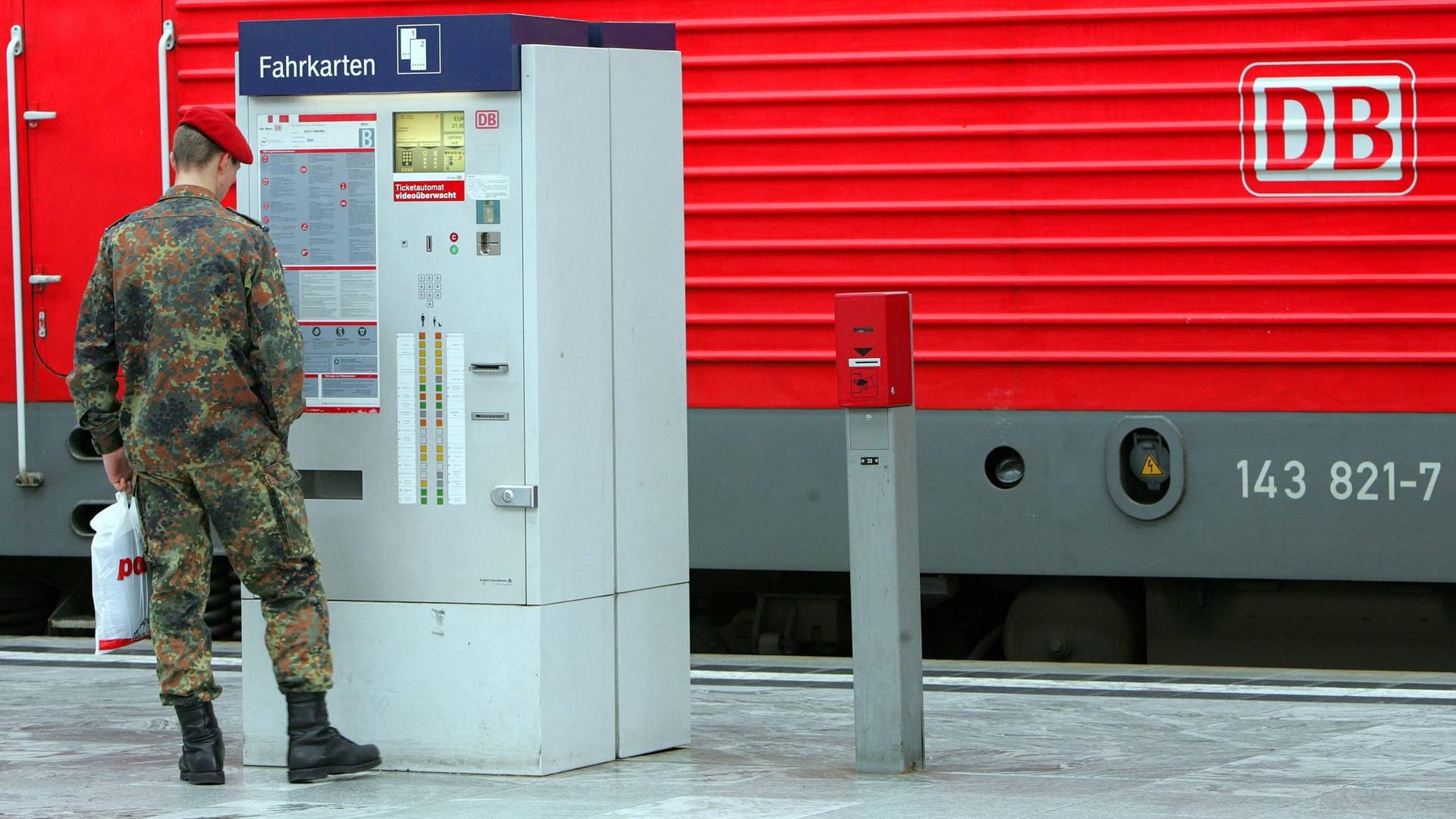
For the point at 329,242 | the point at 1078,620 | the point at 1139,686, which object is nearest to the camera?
the point at 329,242

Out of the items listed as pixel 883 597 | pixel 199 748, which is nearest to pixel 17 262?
pixel 199 748

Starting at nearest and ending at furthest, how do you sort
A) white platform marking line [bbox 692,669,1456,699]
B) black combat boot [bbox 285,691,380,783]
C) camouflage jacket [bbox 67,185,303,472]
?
camouflage jacket [bbox 67,185,303,472], black combat boot [bbox 285,691,380,783], white platform marking line [bbox 692,669,1456,699]

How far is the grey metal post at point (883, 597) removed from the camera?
4895 mm

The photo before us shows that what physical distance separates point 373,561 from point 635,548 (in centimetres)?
65

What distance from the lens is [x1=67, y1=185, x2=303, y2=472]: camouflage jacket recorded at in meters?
4.72

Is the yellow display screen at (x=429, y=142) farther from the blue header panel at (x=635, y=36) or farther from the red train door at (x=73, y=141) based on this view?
the red train door at (x=73, y=141)

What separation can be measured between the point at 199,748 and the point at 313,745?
284 mm

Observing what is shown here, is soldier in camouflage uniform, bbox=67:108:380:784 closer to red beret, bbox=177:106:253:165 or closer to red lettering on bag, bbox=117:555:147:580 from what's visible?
red beret, bbox=177:106:253:165

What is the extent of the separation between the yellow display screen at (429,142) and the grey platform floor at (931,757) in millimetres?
1379

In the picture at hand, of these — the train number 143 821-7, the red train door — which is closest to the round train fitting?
the train number 143 821-7

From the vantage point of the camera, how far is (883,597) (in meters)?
4.91

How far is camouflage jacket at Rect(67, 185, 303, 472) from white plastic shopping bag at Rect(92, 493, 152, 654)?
35 cm

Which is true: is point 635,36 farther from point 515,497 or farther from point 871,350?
point 515,497

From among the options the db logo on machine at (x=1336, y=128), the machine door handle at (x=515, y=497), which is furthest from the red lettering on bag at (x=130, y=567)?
the db logo on machine at (x=1336, y=128)
